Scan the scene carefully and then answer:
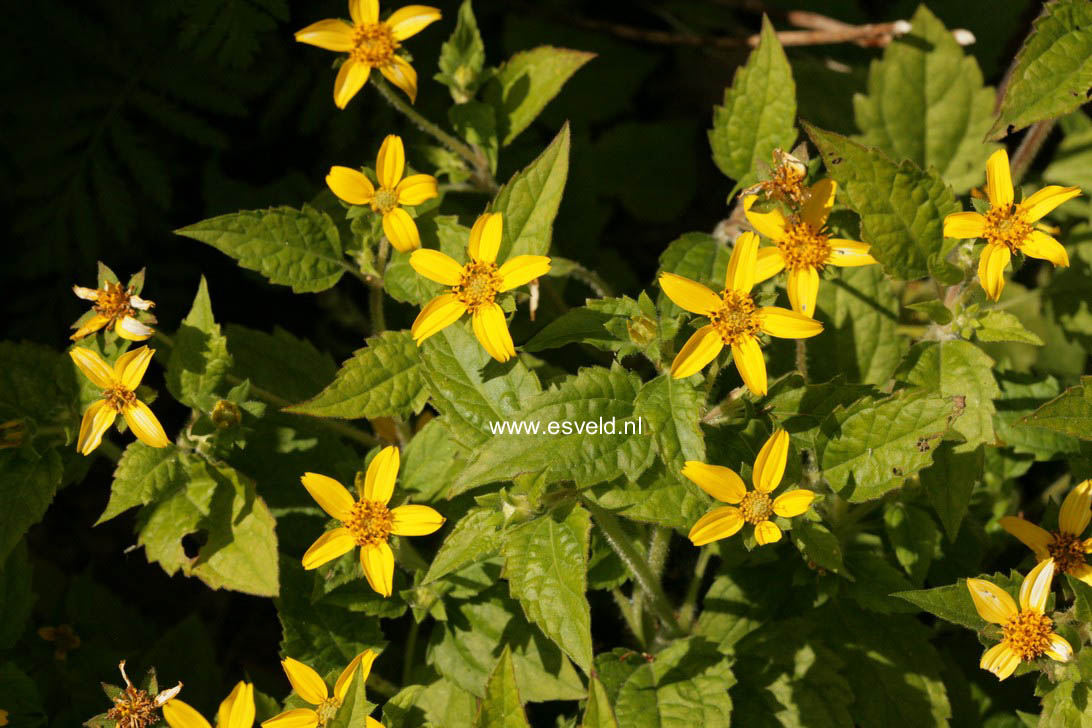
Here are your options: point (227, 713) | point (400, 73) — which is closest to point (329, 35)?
point (400, 73)

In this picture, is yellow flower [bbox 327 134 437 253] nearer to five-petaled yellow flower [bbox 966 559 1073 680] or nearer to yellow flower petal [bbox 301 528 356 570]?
yellow flower petal [bbox 301 528 356 570]

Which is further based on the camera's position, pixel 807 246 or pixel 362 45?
pixel 362 45

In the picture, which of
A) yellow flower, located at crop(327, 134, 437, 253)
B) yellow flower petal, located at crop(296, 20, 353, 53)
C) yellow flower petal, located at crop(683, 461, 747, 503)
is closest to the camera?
yellow flower petal, located at crop(683, 461, 747, 503)

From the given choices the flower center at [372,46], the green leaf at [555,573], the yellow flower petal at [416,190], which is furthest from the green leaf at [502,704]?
the flower center at [372,46]

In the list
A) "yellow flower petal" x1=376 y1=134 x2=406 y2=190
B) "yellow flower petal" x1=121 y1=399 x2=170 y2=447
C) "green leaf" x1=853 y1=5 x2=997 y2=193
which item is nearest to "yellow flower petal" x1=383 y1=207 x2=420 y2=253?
"yellow flower petal" x1=376 y1=134 x2=406 y2=190

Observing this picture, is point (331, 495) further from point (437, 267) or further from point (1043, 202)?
point (1043, 202)

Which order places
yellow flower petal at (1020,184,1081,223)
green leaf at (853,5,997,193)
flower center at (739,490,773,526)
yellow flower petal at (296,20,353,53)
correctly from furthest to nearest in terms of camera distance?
1. green leaf at (853,5,997,193)
2. yellow flower petal at (296,20,353,53)
3. yellow flower petal at (1020,184,1081,223)
4. flower center at (739,490,773,526)

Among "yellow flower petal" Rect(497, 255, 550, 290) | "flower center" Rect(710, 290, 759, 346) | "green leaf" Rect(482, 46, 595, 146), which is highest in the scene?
"green leaf" Rect(482, 46, 595, 146)
